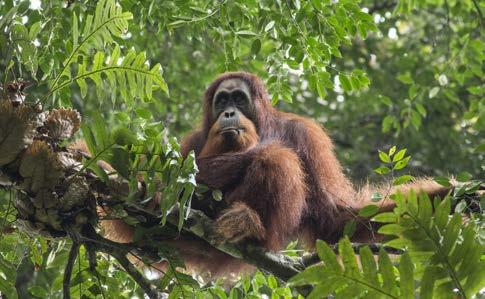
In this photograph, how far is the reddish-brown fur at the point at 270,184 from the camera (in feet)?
12.2

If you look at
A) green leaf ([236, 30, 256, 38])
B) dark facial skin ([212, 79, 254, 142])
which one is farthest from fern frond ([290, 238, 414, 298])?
dark facial skin ([212, 79, 254, 142])

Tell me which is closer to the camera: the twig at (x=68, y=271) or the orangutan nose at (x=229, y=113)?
the twig at (x=68, y=271)

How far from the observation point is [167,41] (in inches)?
287

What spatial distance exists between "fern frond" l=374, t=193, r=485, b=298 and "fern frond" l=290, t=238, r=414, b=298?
0.07 m

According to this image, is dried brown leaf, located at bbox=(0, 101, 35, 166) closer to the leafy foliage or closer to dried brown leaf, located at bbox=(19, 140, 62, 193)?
dried brown leaf, located at bbox=(19, 140, 62, 193)

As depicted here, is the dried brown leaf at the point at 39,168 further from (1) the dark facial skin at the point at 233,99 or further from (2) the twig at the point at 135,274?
(1) the dark facial skin at the point at 233,99

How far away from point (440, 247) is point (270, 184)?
1.53 meters

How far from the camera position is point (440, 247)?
7.73ft

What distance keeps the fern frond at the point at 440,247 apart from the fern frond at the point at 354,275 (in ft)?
0.22

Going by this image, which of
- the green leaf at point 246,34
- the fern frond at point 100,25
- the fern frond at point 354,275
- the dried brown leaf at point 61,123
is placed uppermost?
the fern frond at point 100,25

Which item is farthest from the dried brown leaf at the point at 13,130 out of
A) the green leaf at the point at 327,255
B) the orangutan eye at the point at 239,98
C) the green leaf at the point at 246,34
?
the orangutan eye at the point at 239,98

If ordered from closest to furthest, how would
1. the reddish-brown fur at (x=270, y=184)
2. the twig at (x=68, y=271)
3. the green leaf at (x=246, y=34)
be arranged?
the twig at (x=68, y=271) < the reddish-brown fur at (x=270, y=184) < the green leaf at (x=246, y=34)

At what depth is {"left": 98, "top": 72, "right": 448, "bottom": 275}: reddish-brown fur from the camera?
12.2 feet

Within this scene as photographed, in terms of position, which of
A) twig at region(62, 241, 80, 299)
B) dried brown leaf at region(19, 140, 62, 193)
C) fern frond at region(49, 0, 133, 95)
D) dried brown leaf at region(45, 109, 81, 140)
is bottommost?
twig at region(62, 241, 80, 299)
